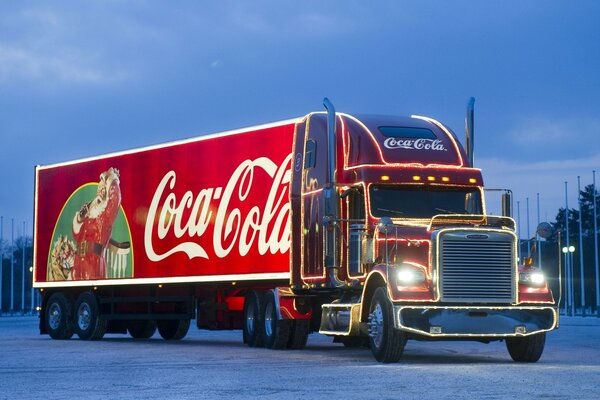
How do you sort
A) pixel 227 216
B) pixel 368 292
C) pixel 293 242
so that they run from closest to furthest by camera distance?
pixel 368 292, pixel 293 242, pixel 227 216

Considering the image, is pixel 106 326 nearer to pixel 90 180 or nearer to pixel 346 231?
pixel 90 180

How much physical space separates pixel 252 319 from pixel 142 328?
8.28 meters

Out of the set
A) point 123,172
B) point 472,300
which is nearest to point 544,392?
point 472,300

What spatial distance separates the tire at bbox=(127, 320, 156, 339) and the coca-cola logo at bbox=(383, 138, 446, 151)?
1303 cm

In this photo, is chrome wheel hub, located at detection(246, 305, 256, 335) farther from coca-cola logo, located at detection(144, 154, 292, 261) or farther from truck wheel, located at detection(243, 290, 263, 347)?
coca-cola logo, located at detection(144, 154, 292, 261)

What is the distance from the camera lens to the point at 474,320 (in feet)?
65.4

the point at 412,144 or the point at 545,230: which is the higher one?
the point at 412,144

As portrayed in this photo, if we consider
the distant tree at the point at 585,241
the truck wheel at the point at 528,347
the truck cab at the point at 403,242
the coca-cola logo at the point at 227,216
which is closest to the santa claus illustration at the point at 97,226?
the coca-cola logo at the point at 227,216

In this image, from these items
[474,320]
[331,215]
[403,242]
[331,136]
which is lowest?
[474,320]

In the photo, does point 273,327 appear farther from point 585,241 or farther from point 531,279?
point 585,241

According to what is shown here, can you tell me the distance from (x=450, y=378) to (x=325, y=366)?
3.34 m

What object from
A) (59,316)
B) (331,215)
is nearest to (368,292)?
(331,215)

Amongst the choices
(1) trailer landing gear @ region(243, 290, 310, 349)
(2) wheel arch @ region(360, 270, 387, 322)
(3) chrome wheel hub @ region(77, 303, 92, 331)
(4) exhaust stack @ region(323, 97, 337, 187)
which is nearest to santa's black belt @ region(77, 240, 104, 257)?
(3) chrome wheel hub @ region(77, 303, 92, 331)

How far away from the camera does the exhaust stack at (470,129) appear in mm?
23328
